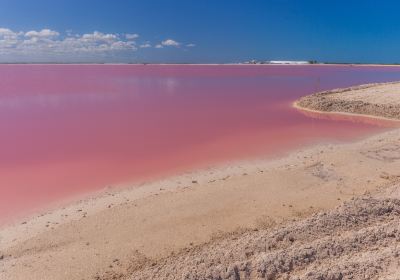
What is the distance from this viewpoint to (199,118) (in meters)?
16.6

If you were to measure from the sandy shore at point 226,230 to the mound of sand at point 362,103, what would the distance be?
9275mm

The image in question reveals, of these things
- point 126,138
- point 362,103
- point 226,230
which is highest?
point 362,103

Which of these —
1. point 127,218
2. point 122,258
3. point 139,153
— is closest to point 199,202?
point 127,218

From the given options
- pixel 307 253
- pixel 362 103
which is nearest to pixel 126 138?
pixel 307 253

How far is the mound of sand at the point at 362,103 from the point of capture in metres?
16.6

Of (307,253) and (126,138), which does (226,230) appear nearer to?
(307,253)

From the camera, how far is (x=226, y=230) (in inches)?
229

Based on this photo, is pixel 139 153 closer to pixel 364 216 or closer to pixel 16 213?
pixel 16 213

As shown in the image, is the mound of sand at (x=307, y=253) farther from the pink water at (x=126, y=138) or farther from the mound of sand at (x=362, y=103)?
the mound of sand at (x=362, y=103)

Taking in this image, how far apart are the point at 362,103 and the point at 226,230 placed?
577 inches

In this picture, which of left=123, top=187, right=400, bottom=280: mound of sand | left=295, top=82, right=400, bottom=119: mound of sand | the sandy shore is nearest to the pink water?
the sandy shore

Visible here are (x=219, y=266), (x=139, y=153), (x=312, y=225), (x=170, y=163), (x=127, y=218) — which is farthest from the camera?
(x=139, y=153)

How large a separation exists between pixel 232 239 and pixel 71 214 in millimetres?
3023

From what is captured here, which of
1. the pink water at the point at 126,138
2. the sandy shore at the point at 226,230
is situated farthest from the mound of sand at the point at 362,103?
the sandy shore at the point at 226,230
